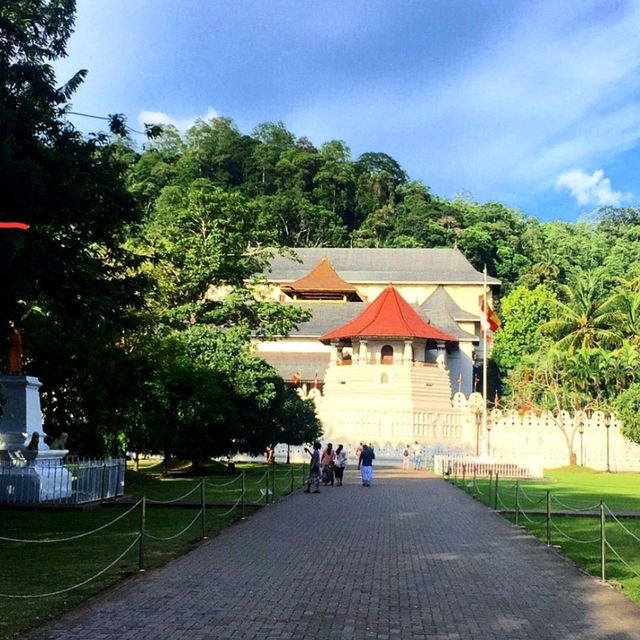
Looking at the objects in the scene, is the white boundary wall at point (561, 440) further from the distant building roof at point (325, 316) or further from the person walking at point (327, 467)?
the distant building roof at point (325, 316)

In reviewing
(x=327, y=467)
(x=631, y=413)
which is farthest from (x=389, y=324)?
(x=327, y=467)

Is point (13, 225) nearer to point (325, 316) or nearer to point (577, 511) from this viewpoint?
point (577, 511)

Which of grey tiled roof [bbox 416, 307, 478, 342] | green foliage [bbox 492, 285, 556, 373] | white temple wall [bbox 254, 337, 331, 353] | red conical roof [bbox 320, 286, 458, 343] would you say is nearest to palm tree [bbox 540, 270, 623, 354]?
red conical roof [bbox 320, 286, 458, 343]

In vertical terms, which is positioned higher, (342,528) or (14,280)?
(14,280)

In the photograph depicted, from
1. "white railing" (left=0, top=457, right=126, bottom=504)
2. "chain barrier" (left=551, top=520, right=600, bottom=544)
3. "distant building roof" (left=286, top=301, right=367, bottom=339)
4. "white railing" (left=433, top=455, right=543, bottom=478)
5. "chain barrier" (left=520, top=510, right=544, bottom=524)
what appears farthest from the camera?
"distant building roof" (left=286, top=301, right=367, bottom=339)

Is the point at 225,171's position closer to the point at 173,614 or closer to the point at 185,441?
the point at 185,441

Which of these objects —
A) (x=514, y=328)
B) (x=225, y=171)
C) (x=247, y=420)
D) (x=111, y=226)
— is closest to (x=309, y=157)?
(x=225, y=171)

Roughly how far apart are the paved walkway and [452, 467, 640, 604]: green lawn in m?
0.49

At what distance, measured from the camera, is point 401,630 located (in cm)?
768

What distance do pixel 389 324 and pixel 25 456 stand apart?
40.4 metres

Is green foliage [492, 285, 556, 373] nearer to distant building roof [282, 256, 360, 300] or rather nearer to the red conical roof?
the red conical roof

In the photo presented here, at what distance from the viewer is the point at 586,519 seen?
719 inches

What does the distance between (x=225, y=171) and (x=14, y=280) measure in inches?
3830

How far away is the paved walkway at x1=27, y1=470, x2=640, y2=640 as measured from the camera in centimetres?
763
